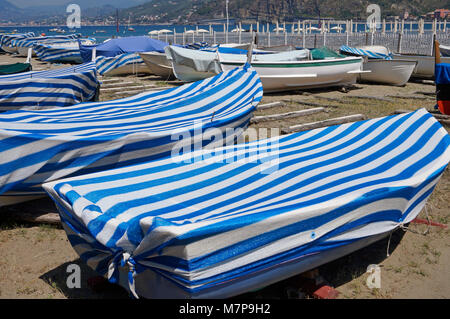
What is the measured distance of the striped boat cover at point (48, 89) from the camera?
301 inches

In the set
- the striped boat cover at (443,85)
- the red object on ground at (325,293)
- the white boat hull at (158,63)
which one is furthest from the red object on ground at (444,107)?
the white boat hull at (158,63)

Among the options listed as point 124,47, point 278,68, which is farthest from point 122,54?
A: point 278,68

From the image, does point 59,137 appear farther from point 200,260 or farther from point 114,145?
point 200,260

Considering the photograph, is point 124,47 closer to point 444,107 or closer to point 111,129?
point 444,107

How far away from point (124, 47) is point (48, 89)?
395 inches

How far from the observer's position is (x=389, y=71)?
13953 millimetres

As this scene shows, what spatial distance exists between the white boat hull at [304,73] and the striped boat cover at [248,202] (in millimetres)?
7247

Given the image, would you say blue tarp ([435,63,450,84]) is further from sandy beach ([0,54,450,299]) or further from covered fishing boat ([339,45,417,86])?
covered fishing boat ([339,45,417,86])

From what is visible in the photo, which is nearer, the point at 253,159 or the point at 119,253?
the point at 119,253

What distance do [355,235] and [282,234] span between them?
787mm

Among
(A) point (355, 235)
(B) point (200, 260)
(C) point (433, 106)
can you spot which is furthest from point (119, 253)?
(C) point (433, 106)

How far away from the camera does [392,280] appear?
388 centimetres

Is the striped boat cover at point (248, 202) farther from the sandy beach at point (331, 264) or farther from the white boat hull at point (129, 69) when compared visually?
the white boat hull at point (129, 69)

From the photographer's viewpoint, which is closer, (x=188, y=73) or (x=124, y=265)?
(x=124, y=265)
